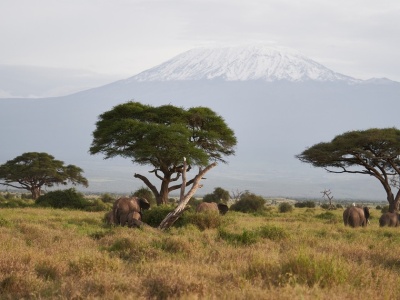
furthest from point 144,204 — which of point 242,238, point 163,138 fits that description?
point 163,138

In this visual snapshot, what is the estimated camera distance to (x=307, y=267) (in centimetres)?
812

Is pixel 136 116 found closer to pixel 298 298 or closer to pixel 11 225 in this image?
pixel 11 225

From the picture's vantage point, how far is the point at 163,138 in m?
32.2

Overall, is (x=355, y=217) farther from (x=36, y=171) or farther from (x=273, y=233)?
(x=36, y=171)

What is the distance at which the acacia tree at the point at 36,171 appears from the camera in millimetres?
57531

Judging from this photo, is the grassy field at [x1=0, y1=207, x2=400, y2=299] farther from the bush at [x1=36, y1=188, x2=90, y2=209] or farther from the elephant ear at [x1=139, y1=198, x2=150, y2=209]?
the bush at [x1=36, y1=188, x2=90, y2=209]

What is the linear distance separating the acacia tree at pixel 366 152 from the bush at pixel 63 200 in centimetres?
1636

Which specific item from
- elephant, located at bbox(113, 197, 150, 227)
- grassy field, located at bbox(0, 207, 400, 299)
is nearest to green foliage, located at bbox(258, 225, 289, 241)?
grassy field, located at bbox(0, 207, 400, 299)

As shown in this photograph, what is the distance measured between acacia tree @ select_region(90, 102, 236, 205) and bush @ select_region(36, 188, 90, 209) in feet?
12.2

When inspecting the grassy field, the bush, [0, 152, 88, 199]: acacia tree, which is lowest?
the bush

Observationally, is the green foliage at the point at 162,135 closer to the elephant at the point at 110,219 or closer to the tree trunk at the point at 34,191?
the elephant at the point at 110,219

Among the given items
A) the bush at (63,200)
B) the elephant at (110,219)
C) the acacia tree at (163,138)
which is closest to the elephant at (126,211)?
the elephant at (110,219)

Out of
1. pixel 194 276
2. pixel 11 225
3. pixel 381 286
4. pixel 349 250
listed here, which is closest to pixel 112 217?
pixel 11 225

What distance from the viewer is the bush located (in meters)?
36.7
